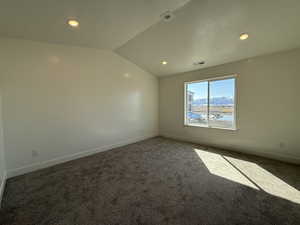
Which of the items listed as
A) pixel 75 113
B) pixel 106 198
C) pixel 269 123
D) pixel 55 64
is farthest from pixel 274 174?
pixel 55 64

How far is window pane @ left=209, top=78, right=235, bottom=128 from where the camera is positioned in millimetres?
3490

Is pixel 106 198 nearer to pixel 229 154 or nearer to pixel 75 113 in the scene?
pixel 75 113

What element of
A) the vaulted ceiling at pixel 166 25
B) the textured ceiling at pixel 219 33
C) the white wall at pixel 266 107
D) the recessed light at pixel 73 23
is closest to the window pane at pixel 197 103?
the white wall at pixel 266 107

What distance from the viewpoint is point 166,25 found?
239 centimetres

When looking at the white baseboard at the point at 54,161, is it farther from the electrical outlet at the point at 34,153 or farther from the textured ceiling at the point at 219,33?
the textured ceiling at the point at 219,33

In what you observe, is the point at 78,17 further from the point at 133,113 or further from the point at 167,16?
the point at 133,113

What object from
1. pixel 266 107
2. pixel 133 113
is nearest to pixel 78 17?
pixel 133 113

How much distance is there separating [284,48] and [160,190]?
365cm

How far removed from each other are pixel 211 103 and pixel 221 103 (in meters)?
0.29

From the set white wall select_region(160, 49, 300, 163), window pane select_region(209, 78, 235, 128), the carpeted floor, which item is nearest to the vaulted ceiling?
white wall select_region(160, 49, 300, 163)

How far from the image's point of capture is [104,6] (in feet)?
6.04

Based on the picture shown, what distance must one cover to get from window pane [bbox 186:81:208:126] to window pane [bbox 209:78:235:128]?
18cm

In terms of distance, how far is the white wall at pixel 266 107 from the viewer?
2648mm

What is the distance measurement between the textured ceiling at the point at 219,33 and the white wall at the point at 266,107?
0.87ft
